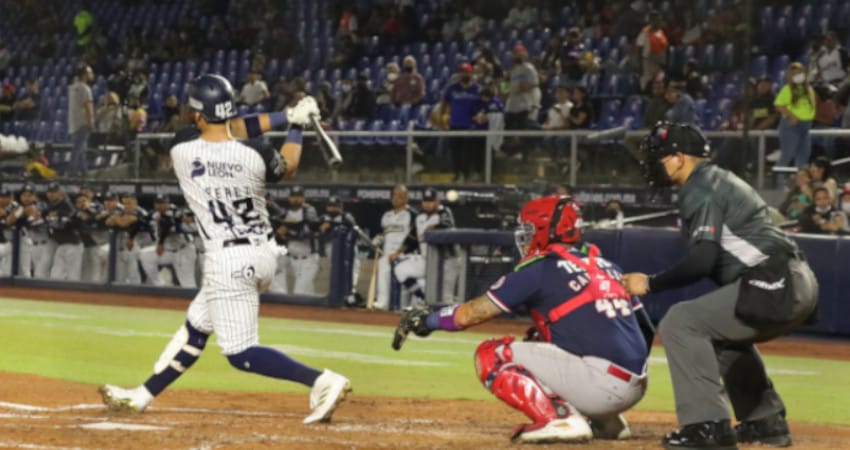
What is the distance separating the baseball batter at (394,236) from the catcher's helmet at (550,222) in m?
10.6

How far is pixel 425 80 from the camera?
77.7 feet

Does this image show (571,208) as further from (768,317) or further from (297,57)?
(297,57)

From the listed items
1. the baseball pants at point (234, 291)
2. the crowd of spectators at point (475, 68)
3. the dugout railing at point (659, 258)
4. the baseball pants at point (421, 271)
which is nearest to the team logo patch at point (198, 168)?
the baseball pants at point (234, 291)

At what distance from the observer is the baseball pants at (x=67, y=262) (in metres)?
21.2

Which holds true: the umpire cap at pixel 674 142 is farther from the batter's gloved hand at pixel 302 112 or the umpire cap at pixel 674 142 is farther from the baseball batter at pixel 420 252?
the baseball batter at pixel 420 252

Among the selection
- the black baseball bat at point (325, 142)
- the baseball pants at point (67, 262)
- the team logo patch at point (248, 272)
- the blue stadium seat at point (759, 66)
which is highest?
the blue stadium seat at point (759, 66)

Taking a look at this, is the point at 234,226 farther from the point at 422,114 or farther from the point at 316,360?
the point at 422,114

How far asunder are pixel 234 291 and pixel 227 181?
1.87ft

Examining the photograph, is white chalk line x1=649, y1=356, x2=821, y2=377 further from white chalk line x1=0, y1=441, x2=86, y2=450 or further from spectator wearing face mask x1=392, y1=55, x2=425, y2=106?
spectator wearing face mask x1=392, y1=55, x2=425, y2=106

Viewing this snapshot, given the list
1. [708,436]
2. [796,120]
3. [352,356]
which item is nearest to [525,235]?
[708,436]

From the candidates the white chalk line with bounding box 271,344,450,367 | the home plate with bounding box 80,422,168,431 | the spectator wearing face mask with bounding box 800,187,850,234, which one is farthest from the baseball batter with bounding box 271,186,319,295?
the home plate with bounding box 80,422,168,431

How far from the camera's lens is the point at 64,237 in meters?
21.3

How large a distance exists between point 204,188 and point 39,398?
2241mm

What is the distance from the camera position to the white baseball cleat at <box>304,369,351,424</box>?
7.18 m
